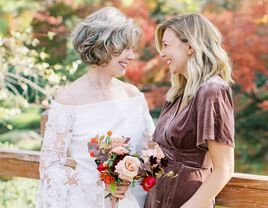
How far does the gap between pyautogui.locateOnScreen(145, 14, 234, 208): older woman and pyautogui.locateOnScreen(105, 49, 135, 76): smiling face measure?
189 millimetres

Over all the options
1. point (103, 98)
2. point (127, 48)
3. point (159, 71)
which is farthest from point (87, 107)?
point (159, 71)

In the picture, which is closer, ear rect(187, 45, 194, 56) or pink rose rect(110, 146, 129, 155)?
pink rose rect(110, 146, 129, 155)

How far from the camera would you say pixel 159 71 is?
8000mm

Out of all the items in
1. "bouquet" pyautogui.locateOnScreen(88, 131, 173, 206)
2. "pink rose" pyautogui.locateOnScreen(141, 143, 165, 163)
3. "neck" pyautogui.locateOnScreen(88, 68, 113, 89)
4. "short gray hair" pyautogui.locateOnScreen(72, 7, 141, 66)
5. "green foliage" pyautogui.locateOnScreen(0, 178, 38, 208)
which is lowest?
"green foliage" pyautogui.locateOnScreen(0, 178, 38, 208)

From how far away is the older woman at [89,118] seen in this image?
2.89m

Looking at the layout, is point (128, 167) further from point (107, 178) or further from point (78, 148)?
point (78, 148)

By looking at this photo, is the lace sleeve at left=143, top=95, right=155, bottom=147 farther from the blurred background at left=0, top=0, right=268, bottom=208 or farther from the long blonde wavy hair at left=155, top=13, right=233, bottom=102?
the blurred background at left=0, top=0, right=268, bottom=208

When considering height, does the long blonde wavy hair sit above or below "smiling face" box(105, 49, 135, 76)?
above

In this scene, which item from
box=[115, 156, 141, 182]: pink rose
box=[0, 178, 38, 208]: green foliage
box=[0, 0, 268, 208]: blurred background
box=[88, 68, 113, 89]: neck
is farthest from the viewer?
box=[0, 0, 268, 208]: blurred background

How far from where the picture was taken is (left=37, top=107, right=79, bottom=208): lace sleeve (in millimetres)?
2885

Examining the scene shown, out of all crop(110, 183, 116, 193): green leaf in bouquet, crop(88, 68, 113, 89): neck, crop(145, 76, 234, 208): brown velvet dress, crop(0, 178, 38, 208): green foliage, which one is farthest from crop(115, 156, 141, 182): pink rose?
crop(0, 178, 38, 208): green foliage

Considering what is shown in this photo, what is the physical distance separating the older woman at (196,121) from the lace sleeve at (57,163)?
1.39 ft

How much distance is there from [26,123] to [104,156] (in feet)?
22.9

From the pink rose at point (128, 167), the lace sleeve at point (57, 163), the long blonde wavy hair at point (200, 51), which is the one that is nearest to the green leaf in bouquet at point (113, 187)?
the pink rose at point (128, 167)
